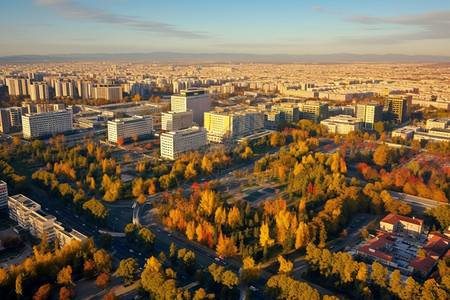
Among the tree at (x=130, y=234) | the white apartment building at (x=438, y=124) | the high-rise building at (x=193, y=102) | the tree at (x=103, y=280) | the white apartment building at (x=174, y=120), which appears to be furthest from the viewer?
the high-rise building at (x=193, y=102)

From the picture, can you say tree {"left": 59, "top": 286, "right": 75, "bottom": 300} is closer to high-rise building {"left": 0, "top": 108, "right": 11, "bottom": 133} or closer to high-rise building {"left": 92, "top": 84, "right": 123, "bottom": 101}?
high-rise building {"left": 0, "top": 108, "right": 11, "bottom": 133}

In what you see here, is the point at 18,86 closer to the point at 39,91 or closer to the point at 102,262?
the point at 39,91

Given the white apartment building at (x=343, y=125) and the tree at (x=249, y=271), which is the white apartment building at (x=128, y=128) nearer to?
the white apartment building at (x=343, y=125)

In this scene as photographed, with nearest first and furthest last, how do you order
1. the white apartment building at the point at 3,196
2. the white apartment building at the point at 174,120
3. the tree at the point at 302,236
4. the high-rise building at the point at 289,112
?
the tree at the point at 302,236 → the white apartment building at the point at 3,196 → the white apartment building at the point at 174,120 → the high-rise building at the point at 289,112

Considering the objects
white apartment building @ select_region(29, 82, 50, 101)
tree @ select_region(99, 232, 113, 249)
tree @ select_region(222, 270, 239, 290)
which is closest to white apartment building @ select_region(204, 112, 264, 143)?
tree @ select_region(99, 232, 113, 249)

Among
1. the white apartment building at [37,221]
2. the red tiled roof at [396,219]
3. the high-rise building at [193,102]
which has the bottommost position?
the red tiled roof at [396,219]

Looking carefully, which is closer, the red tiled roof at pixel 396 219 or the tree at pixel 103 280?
the tree at pixel 103 280

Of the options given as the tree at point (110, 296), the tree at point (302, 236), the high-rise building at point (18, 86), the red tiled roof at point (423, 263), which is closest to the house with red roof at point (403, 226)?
the red tiled roof at point (423, 263)
